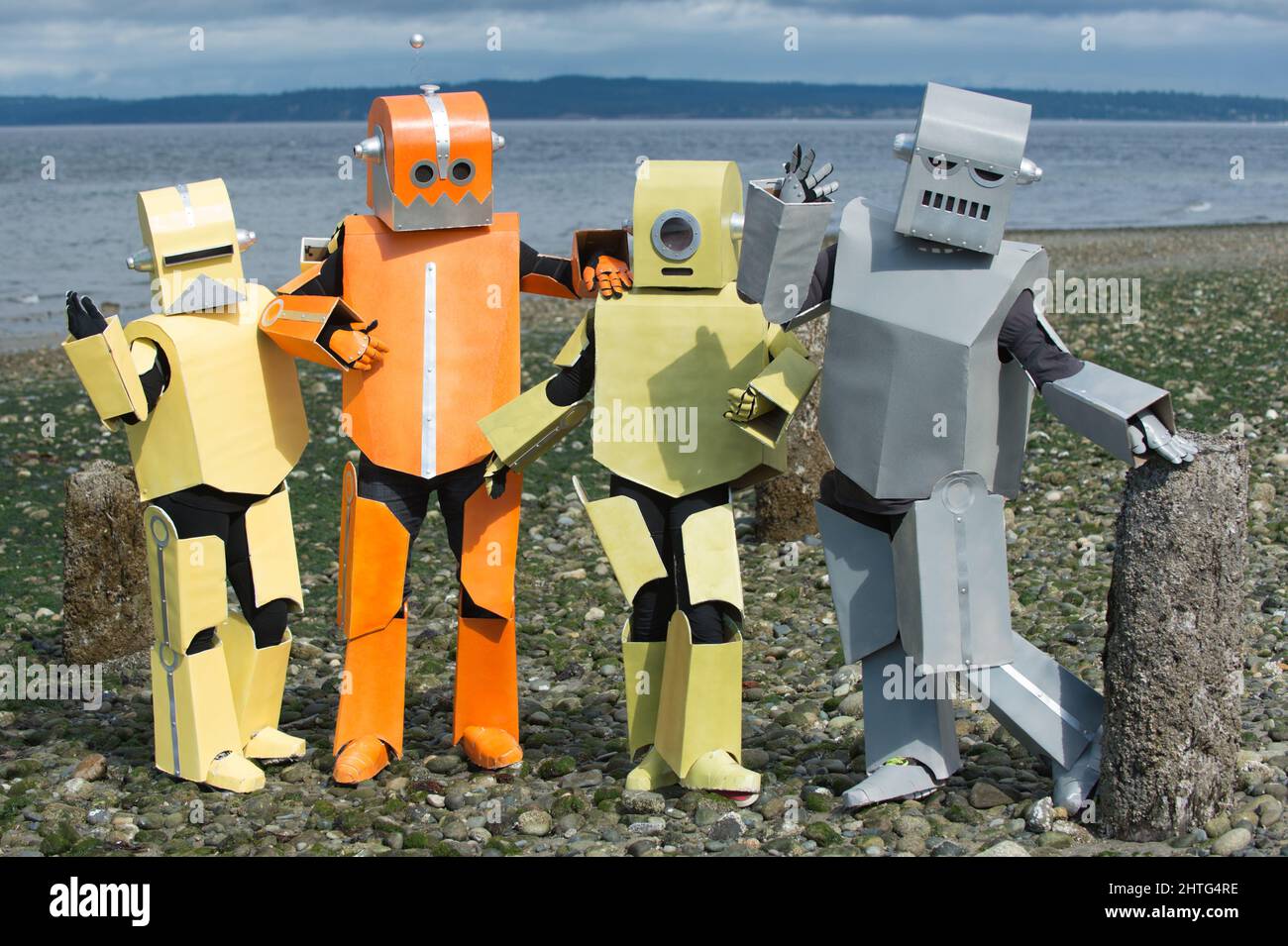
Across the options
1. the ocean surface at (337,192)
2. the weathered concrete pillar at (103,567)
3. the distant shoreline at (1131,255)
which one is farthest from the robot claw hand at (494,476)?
the distant shoreline at (1131,255)

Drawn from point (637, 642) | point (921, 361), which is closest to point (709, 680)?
point (637, 642)

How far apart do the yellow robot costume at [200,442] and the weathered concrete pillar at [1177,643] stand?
11.6 feet

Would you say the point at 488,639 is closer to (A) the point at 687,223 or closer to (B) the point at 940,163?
(A) the point at 687,223

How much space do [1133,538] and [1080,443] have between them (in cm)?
676

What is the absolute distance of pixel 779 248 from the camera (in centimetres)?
546

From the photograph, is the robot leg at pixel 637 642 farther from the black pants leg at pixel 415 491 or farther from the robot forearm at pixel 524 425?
the black pants leg at pixel 415 491

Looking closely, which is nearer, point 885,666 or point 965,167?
point 965,167

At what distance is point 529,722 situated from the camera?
7.12 metres

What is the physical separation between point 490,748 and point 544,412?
4.99ft

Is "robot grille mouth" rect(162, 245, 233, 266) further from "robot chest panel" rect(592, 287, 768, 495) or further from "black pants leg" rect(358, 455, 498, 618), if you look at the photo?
"robot chest panel" rect(592, 287, 768, 495)

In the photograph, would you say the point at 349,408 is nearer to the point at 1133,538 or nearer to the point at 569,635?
the point at 569,635

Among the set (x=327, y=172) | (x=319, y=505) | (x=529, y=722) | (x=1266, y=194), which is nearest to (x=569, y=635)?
(x=529, y=722)

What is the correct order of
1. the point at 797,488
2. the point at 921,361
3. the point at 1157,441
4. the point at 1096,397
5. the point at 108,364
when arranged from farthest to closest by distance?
the point at 797,488
the point at 108,364
the point at 921,361
the point at 1096,397
the point at 1157,441

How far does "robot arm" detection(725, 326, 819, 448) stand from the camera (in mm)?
5559
